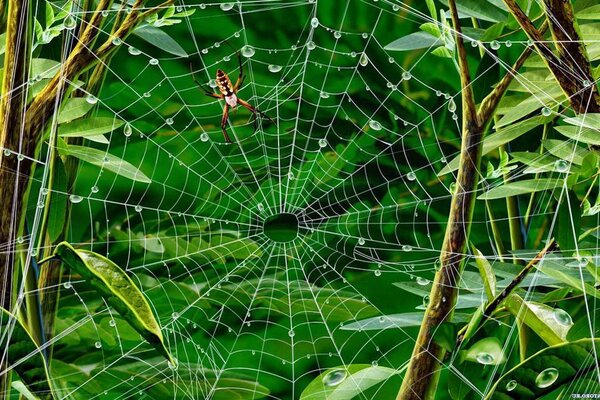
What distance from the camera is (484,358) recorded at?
68 centimetres

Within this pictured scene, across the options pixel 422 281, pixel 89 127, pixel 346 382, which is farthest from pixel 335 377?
pixel 89 127

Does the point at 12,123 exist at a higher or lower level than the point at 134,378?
higher

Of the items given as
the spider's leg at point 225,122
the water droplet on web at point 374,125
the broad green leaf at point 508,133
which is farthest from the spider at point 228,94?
the broad green leaf at point 508,133

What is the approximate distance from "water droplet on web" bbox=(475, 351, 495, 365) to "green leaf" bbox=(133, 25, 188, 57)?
0.41 meters

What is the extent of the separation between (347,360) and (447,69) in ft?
1.01

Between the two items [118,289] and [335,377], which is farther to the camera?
[335,377]

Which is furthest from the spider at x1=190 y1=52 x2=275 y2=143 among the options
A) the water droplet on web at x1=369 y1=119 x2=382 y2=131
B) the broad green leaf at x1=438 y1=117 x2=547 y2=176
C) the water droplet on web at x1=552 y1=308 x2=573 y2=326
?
the water droplet on web at x1=552 y1=308 x2=573 y2=326

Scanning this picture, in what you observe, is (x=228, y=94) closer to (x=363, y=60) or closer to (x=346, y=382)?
(x=363, y=60)

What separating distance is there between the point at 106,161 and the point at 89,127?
0.04m

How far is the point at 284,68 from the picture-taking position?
28.4 inches

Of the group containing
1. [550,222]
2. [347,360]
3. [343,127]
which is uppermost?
[343,127]

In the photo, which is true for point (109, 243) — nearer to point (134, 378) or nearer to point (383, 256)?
point (134, 378)

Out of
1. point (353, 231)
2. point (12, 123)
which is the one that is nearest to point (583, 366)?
point (353, 231)

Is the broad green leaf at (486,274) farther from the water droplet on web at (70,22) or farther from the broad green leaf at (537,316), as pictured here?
the water droplet on web at (70,22)
